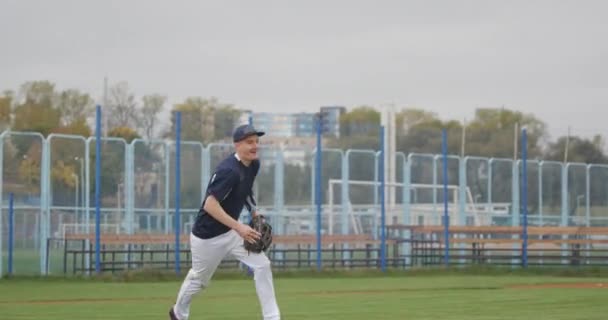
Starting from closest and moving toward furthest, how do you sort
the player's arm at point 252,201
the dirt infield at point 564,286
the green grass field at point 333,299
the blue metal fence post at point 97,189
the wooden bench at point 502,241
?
the player's arm at point 252,201, the green grass field at point 333,299, the dirt infield at point 564,286, the blue metal fence post at point 97,189, the wooden bench at point 502,241

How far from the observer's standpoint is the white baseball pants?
11.7 m

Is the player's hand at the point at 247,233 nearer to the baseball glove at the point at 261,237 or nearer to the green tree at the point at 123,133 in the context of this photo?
the baseball glove at the point at 261,237

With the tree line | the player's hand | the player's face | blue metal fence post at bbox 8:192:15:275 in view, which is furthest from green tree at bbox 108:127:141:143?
the player's hand

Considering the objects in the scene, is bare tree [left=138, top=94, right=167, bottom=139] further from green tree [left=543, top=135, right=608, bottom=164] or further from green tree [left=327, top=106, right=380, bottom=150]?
green tree [left=543, top=135, right=608, bottom=164]

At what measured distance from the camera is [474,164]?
35.6 metres

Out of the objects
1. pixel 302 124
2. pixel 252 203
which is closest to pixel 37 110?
pixel 302 124

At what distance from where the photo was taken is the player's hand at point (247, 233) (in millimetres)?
11625

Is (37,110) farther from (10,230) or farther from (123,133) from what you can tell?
(10,230)

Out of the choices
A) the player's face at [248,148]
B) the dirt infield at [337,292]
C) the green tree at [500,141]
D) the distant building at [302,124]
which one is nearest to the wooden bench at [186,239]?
the dirt infield at [337,292]

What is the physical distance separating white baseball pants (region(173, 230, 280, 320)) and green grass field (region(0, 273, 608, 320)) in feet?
8.28

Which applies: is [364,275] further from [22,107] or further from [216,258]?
[22,107]

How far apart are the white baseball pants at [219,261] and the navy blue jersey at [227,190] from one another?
86 millimetres

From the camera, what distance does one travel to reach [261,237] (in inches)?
464

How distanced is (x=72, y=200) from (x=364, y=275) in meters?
6.87
